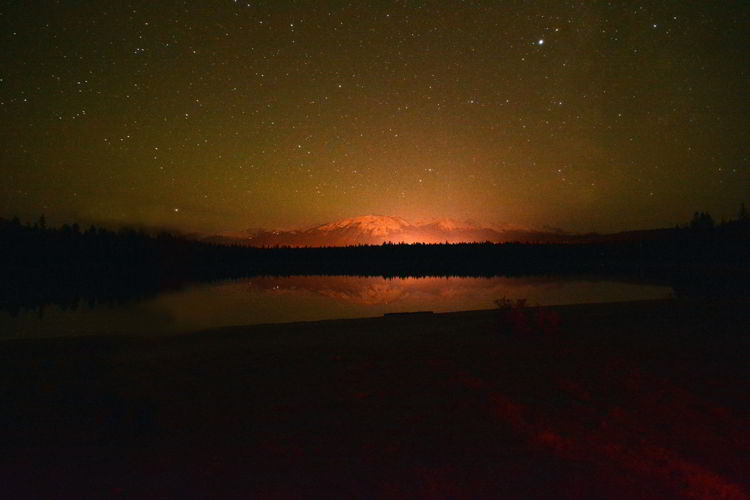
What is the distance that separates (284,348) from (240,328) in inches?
151

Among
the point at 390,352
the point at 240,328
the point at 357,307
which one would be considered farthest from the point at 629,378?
the point at 357,307

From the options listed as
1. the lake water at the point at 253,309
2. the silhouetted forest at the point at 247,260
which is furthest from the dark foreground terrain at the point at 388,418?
the silhouetted forest at the point at 247,260

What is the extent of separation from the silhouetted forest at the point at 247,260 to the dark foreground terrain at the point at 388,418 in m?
23.1

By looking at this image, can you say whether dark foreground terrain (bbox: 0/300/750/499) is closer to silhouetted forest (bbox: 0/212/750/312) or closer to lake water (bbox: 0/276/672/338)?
lake water (bbox: 0/276/672/338)

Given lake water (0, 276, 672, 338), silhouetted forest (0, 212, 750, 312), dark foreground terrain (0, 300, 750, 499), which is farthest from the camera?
silhouetted forest (0, 212, 750, 312)

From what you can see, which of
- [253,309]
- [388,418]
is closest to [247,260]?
[253,309]

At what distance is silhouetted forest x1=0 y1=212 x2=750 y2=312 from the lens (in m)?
44.2

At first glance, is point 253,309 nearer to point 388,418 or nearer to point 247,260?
point 388,418

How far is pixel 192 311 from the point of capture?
22.6 m

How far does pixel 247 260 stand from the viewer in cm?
10456

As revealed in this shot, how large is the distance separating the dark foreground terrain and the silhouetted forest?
23.1 m

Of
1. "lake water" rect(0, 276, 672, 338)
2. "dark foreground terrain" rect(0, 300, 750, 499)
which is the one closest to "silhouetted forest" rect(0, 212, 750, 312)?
"lake water" rect(0, 276, 672, 338)

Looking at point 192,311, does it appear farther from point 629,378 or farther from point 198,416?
point 629,378

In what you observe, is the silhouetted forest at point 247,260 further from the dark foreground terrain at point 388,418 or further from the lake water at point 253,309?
the dark foreground terrain at point 388,418
